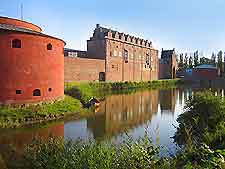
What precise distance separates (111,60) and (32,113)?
24537 millimetres

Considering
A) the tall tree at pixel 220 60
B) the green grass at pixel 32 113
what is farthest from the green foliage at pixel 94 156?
the tall tree at pixel 220 60

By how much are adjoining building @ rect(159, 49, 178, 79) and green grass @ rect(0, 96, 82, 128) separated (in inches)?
1541

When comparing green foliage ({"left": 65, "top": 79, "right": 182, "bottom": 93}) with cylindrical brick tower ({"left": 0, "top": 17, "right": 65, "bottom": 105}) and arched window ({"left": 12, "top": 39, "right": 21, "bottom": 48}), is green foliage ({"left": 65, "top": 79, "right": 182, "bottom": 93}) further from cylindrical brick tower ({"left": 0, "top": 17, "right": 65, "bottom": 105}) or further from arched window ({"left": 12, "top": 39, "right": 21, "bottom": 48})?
arched window ({"left": 12, "top": 39, "right": 21, "bottom": 48})

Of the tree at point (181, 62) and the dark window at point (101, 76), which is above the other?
the tree at point (181, 62)

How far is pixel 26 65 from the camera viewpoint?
1467cm

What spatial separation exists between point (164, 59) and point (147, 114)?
3991cm

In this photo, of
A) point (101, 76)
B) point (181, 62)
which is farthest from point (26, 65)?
point (181, 62)

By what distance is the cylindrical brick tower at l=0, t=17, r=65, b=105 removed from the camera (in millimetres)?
13969

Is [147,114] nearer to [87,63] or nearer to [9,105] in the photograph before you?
[9,105]

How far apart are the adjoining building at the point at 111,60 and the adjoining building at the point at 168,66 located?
6.14 metres

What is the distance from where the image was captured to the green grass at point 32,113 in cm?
1258

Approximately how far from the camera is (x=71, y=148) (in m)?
5.52

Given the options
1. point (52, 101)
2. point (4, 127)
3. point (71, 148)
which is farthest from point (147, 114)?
point (71, 148)

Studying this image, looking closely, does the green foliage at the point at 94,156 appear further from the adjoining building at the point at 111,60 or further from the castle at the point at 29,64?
the adjoining building at the point at 111,60
